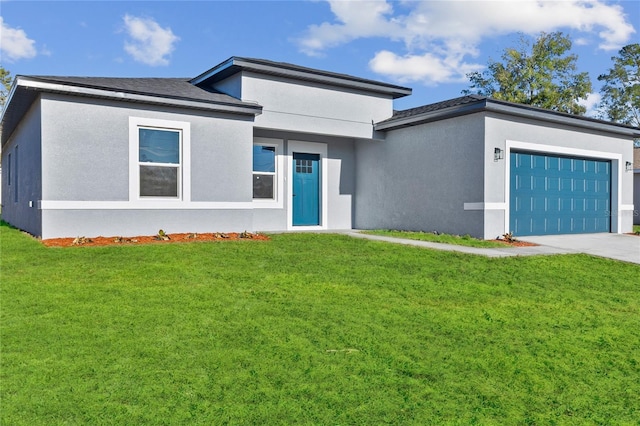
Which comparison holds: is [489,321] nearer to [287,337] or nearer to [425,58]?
[287,337]

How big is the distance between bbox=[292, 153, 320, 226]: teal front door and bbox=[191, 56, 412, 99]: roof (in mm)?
2408

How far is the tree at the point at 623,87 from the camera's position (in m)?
38.4

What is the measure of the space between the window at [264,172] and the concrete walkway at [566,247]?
4161 mm

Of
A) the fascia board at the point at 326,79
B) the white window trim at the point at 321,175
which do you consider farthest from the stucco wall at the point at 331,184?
the fascia board at the point at 326,79

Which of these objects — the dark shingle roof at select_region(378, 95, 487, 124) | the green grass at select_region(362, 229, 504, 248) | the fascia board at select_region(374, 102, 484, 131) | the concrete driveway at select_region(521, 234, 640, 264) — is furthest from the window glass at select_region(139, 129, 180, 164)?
the concrete driveway at select_region(521, 234, 640, 264)

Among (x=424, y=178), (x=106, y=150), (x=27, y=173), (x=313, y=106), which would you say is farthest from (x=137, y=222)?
(x=424, y=178)

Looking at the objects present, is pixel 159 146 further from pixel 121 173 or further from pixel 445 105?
pixel 445 105

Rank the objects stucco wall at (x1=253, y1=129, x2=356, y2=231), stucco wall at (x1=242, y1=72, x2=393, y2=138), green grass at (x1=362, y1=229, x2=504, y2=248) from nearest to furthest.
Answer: green grass at (x1=362, y1=229, x2=504, y2=248) → stucco wall at (x1=242, y1=72, x2=393, y2=138) → stucco wall at (x1=253, y1=129, x2=356, y2=231)

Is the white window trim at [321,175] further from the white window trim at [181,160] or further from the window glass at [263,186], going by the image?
the white window trim at [181,160]

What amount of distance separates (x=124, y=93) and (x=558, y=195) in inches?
469

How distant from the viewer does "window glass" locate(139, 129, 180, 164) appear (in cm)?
1094

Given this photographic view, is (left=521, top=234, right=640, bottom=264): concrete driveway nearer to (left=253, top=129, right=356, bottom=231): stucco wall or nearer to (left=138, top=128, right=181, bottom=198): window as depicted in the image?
(left=253, top=129, right=356, bottom=231): stucco wall

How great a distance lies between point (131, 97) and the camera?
10.5m

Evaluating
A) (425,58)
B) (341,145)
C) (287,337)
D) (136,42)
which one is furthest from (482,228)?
(425,58)
